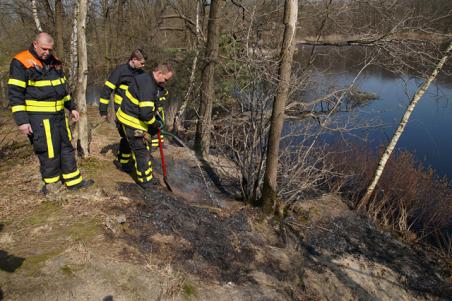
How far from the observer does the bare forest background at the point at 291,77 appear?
538 cm

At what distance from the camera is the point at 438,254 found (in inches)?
247

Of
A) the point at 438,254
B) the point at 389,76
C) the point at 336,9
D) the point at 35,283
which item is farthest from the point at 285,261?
the point at 389,76

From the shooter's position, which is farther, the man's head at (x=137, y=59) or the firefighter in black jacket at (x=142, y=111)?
the man's head at (x=137, y=59)

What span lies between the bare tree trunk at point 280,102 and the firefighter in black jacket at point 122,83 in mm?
2365

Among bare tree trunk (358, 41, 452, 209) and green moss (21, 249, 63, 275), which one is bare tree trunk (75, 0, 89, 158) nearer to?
green moss (21, 249, 63, 275)

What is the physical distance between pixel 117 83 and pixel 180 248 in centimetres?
308

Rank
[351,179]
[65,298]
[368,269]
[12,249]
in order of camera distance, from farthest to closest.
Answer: [351,179], [368,269], [12,249], [65,298]

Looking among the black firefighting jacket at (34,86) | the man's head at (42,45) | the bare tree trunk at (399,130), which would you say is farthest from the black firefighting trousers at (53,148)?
the bare tree trunk at (399,130)

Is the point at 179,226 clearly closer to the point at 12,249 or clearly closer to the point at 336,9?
the point at 12,249

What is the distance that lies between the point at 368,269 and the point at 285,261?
178 centimetres

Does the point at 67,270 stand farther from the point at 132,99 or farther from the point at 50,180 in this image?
the point at 132,99

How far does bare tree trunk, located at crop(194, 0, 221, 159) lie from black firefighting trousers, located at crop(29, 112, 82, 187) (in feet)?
9.50

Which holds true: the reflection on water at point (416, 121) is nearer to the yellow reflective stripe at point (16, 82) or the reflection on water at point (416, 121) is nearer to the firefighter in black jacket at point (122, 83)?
the firefighter in black jacket at point (122, 83)

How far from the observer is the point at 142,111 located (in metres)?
4.35
